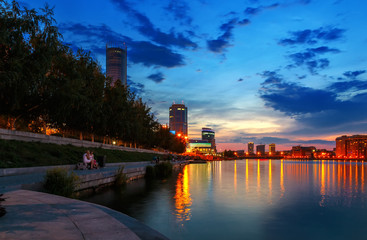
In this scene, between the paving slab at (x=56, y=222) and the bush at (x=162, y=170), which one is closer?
the paving slab at (x=56, y=222)

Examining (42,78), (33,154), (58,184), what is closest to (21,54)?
(42,78)

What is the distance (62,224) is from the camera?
251 inches

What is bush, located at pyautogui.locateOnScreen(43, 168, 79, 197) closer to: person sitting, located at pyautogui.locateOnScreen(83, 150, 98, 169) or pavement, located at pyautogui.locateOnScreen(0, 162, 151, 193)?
pavement, located at pyautogui.locateOnScreen(0, 162, 151, 193)

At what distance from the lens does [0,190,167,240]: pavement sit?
18.5 feet

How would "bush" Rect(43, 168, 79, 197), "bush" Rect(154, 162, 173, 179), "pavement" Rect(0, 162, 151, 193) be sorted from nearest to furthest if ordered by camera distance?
"pavement" Rect(0, 162, 151, 193) < "bush" Rect(43, 168, 79, 197) < "bush" Rect(154, 162, 173, 179)

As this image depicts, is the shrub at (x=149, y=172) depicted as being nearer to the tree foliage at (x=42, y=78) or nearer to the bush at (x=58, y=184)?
the tree foliage at (x=42, y=78)

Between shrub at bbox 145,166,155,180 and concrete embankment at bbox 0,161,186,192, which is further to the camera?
shrub at bbox 145,166,155,180

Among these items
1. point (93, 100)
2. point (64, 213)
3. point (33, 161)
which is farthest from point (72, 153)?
point (64, 213)

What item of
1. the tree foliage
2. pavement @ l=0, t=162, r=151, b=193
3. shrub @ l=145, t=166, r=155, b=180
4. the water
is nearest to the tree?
the tree foliage

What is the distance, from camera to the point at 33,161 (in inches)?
750

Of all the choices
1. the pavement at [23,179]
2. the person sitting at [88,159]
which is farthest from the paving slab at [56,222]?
the person sitting at [88,159]

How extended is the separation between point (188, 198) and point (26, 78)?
44.0ft

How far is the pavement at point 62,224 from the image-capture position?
5633mm

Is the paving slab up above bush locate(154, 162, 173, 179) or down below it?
above
